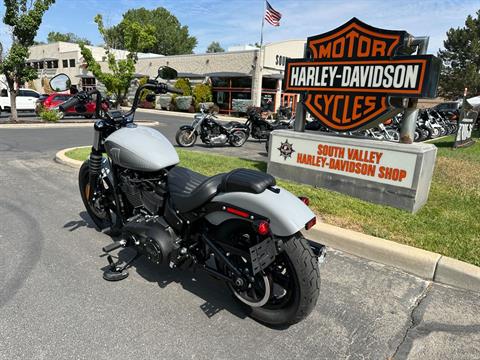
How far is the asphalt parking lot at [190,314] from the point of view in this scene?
238 cm

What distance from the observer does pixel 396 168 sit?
16.1 ft

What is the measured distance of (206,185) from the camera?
2631 millimetres

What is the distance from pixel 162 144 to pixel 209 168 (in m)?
3.88

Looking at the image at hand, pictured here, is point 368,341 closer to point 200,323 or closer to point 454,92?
point 200,323

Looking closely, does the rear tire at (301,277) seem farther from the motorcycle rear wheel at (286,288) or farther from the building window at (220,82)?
the building window at (220,82)

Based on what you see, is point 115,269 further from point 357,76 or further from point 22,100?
point 22,100

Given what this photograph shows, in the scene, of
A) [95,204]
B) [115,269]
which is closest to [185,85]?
[95,204]

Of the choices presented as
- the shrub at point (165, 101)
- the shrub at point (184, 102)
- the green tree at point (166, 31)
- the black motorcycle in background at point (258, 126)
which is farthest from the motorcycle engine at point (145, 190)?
the green tree at point (166, 31)

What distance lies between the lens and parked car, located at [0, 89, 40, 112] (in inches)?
796

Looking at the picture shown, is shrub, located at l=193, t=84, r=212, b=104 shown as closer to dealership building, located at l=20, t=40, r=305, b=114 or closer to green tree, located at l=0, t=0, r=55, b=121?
dealership building, located at l=20, t=40, r=305, b=114

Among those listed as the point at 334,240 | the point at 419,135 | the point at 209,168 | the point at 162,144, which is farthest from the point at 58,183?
the point at 419,135

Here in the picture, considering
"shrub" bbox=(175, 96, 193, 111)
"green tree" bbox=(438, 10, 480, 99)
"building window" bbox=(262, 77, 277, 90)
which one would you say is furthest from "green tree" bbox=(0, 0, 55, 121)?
"green tree" bbox=(438, 10, 480, 99)

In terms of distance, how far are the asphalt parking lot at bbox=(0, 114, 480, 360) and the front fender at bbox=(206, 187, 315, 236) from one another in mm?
836

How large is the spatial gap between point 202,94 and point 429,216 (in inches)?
1066
